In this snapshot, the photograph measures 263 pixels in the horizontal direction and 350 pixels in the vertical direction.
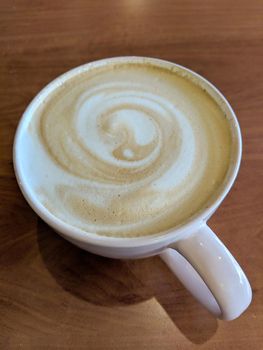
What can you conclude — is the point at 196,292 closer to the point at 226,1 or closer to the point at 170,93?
the point at 170,93

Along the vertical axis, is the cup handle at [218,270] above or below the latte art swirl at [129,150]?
below

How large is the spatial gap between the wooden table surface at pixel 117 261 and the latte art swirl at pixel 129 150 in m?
0.14

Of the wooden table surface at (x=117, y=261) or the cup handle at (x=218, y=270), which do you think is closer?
the cup handle at (x=218, y=270)

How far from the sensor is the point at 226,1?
3.51ft

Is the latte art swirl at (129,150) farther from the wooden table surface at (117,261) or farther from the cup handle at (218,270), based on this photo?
the wooden table surface at (117,261)

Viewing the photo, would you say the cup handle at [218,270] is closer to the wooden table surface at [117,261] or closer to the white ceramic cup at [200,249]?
the white ceramic cup at [200,249]

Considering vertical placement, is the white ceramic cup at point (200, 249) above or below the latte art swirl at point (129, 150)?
below

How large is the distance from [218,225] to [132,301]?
20 cm

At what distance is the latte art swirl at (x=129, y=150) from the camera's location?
523mm

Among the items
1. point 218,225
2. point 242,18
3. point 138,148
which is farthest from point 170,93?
point 242,18

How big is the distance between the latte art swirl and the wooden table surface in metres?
0.14

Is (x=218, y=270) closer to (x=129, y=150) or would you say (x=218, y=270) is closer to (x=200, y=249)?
(x=200, y=249)

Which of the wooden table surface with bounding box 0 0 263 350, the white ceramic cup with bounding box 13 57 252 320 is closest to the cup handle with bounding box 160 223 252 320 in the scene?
the white ceramic cup with bounding box 13 57 252 320

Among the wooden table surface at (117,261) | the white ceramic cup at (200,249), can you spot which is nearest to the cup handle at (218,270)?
the white ceramic cup at (200,249)
